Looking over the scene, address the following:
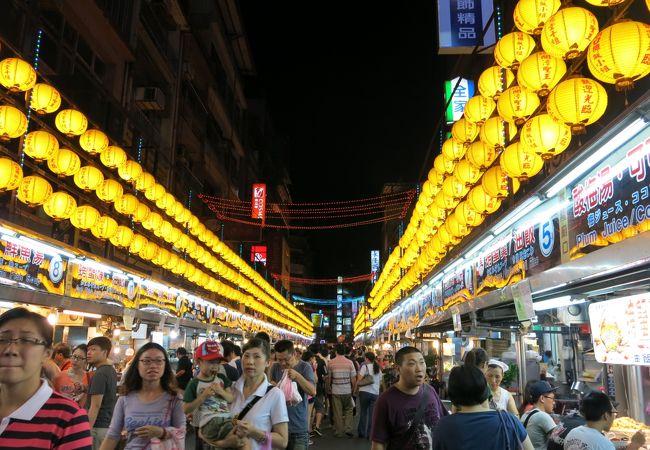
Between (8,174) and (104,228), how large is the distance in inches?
133

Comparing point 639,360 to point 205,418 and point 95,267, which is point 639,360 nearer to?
point 205,418

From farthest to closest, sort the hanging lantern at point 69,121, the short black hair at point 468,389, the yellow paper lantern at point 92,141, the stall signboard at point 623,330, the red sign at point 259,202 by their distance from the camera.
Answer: the red sign at point 259,202
the yellow paper lantern at point 92,141
the hanging lantern at point 69,121
the stall signboard at point 623,330
the short black hair at point 468,389

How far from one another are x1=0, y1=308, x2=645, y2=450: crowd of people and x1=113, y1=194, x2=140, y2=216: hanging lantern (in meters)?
6.57

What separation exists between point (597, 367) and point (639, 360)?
5.04 m

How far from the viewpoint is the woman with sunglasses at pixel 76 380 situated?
251 inches

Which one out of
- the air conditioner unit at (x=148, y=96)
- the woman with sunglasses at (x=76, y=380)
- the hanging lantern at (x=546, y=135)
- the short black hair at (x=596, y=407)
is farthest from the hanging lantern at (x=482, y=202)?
the air conditioner unit at (x=148, y=96)

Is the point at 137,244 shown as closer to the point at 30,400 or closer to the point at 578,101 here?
the point at 578,101

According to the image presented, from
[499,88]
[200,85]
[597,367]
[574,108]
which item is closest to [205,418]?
[574,108]

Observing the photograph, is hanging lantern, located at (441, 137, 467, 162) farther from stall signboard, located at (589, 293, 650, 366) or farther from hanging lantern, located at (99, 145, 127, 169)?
hanging lantern, located at (99, 145, 127, 169)

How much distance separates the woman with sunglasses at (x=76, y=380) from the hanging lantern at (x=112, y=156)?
638 centimetres

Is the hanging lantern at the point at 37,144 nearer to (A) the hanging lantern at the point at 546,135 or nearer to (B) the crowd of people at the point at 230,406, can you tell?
(B) the crowd of people at the point at 230,406

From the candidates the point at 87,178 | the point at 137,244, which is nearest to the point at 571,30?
the point at 87,178

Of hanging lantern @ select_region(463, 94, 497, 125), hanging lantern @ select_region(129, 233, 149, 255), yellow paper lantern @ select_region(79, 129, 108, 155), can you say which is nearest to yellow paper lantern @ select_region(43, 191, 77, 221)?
yellow paper lantern @ select_region(79, 129, 108, 155)

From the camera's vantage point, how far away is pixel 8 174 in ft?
29.3
